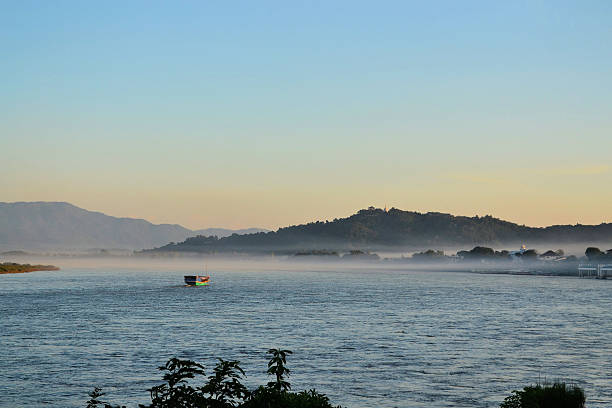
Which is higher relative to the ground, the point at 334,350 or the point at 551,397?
the point at 551,397

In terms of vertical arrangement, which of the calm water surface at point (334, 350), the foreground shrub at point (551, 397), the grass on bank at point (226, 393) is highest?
the grass on bank at point (226, 393)

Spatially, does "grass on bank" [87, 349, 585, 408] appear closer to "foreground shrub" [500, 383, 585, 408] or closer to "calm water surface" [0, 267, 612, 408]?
"foreground shrub" [500, 383, 585, 408]

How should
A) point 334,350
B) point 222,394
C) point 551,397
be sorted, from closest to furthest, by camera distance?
point 222,394
point 551,397
point 334,350

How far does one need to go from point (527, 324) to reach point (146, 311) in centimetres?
3967

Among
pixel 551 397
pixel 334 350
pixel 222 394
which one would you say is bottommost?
pixel 334 350

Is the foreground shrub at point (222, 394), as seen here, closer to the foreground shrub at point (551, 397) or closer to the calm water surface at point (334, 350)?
the foreground shrub at point (551, 397)

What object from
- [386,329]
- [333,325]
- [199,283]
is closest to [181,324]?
[333,325]

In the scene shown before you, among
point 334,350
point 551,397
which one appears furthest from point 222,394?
point 334,350

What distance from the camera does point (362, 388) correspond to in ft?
98.6

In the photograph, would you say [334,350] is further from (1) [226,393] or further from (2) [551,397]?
(1) [226,393]

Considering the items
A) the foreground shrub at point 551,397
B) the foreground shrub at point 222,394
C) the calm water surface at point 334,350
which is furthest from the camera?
the calm water surface at point 334,350

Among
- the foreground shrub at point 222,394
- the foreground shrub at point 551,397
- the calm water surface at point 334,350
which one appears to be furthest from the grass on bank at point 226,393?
the calm water surface at point 334,350

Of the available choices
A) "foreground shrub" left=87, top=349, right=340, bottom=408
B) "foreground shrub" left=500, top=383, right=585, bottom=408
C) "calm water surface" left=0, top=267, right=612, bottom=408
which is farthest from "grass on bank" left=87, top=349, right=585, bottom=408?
"calm water surface" left=0, top=267, right=612, bottom=408

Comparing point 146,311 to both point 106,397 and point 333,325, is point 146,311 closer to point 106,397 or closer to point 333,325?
point 333,325
